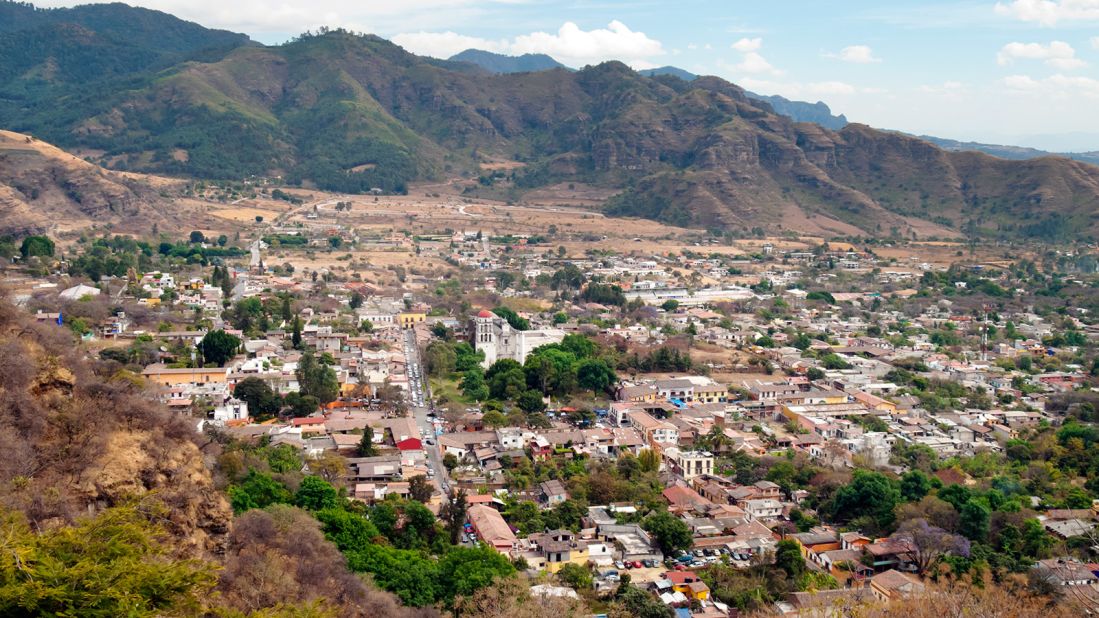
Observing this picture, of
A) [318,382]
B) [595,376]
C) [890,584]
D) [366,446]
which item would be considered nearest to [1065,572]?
[890,584]

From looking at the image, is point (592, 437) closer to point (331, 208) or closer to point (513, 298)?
point (513, 298)

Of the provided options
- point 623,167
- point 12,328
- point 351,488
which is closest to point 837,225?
point 623,167

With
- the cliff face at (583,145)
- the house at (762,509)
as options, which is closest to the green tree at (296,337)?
the house at (762,509)

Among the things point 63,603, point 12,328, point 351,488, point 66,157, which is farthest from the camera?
point 66,157

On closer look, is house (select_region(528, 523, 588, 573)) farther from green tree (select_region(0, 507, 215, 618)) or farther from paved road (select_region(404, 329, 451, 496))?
green tree (select_region(0, 507, 215, 618))

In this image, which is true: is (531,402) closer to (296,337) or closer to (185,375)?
(296,337)

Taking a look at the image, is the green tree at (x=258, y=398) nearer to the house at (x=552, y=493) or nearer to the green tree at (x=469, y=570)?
the house at (x=552, y=493)
